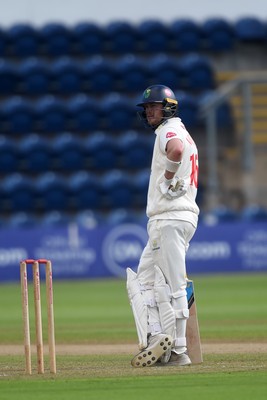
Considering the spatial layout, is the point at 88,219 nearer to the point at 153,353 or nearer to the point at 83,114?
the point at 83,114

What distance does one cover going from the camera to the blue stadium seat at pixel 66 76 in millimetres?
26031

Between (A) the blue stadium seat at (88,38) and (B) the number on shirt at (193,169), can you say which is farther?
(A) the blue stadium seat at (88,38)

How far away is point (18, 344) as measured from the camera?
10.7 meters

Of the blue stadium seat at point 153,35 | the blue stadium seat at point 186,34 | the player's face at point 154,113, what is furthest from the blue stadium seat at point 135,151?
the player's face at point 154,113

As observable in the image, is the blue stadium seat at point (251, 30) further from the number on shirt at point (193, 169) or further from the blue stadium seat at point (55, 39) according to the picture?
the number on shirt at point (193, 169)

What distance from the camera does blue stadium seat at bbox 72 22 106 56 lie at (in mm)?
27406

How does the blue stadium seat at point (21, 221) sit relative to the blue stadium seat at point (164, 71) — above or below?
below


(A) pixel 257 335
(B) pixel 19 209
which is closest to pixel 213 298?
(A) pixel 257 335

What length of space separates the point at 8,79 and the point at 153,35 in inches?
159

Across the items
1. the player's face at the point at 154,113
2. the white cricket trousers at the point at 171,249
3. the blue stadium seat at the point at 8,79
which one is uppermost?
the blue stadium seat at the point at 8,79

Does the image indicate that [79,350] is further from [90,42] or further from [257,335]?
[90,42]

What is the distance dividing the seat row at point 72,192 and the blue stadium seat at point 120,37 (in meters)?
4.92

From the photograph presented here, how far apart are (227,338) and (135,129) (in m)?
15.7

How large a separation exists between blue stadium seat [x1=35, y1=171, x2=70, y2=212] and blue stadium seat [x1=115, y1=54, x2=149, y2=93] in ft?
12.7
